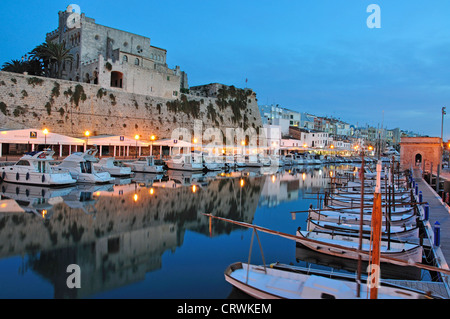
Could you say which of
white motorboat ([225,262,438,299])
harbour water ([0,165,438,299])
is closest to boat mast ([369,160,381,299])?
white motorboat ([225,262,438,299])

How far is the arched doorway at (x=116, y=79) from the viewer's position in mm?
32500

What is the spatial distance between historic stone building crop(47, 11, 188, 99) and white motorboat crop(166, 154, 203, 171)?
9.47m

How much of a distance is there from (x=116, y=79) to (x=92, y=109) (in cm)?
543

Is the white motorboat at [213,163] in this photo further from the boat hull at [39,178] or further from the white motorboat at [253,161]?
the boat hull at [39,178]

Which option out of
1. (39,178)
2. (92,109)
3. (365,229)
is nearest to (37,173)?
(39,178)

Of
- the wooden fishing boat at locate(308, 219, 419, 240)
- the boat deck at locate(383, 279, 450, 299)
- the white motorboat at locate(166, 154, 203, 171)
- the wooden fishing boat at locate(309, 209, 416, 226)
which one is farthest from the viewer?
the white motorboat at locate(166, 154, 203, 171)

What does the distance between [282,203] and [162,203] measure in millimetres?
5450

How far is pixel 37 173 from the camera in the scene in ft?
53.9

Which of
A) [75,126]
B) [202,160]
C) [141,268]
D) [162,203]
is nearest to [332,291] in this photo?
[141,268]

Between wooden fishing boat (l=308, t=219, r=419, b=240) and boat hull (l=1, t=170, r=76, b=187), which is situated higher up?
boat hull (l=1, t=170, r=76, b=187)

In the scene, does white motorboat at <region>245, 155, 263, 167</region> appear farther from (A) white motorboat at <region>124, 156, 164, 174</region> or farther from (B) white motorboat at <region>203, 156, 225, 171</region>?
(A) white motorboat at <region>124, 156, 164, 174</region>

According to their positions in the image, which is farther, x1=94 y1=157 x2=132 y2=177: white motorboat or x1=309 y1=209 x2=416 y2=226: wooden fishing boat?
x1=94 y1=157 x2=132 y2=177: white motorboat

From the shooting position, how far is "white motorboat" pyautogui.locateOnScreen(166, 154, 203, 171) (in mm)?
27312
